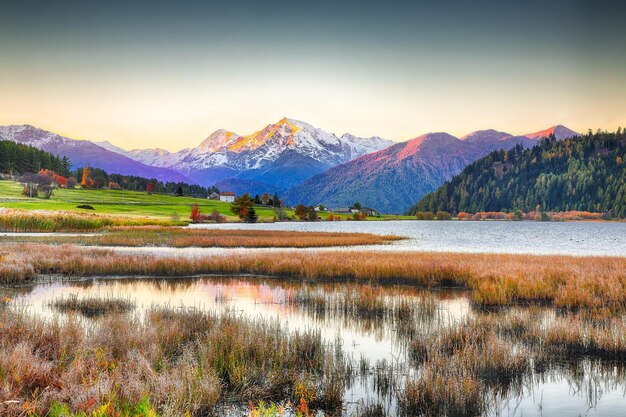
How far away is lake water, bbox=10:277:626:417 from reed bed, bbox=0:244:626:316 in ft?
7.85

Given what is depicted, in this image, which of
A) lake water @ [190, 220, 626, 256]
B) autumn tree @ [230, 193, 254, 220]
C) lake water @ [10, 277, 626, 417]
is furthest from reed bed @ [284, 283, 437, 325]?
autumn tree @ [230, 193, 254, 220]

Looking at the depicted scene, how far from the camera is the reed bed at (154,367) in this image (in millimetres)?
9180

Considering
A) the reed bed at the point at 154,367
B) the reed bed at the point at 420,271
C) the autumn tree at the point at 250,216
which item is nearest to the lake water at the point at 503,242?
the reed bed at the point at 420,271

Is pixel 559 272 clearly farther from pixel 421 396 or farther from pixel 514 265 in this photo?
pixel 421 396

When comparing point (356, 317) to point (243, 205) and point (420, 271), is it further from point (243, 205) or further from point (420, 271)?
point (243, 205)

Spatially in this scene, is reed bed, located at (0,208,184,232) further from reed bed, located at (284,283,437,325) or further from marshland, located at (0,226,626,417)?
reed bed, located at (284,283,437,325)

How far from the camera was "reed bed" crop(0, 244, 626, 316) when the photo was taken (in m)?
24.2

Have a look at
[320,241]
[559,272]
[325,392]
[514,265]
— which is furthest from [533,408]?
[320,241]

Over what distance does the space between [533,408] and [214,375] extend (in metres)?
7.36

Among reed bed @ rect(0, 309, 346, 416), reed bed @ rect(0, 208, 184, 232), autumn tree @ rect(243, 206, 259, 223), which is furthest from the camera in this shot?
autumn tree @ rect(243, 206, 259, 223)

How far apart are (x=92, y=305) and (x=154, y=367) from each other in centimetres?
1126

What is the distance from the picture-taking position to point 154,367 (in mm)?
11867

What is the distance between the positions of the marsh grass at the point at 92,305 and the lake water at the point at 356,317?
44 cm

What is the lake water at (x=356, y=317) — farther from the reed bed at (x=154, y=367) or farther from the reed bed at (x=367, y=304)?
the reed bed at (x=154, y=367)
